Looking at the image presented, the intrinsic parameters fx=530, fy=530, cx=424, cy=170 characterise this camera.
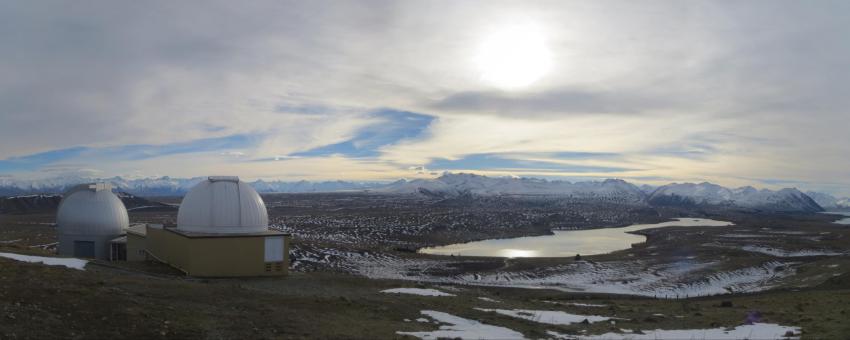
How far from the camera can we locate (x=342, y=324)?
17.4 meters

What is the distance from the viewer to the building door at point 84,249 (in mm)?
38531

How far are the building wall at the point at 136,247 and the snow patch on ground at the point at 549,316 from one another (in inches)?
1020

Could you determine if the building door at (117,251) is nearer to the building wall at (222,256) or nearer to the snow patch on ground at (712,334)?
the building wall at (222,256)

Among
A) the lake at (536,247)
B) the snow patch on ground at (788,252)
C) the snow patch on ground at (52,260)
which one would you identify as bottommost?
the lake at (536,247)

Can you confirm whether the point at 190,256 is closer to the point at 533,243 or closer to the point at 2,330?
the point at 2,330

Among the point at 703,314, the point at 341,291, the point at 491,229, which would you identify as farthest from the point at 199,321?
the point at 491,229

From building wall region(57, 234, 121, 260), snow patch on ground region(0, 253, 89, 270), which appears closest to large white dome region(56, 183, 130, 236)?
building wall region(57, 234, 121, 260)

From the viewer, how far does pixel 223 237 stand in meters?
29.8

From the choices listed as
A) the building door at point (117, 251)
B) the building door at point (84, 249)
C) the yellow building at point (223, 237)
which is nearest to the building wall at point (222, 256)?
the yellow building at point (223, 237)

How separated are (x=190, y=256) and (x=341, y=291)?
9631mm

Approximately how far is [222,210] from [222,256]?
290 cm

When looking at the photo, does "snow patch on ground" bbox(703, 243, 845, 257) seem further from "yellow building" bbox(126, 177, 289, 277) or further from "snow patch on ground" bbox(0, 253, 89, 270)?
"snow patch on ground" bbox(0, 253, 89, 270)

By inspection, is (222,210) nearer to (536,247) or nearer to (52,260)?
(52,260)

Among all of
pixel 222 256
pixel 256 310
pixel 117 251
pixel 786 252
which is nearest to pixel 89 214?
pixel 117 251
